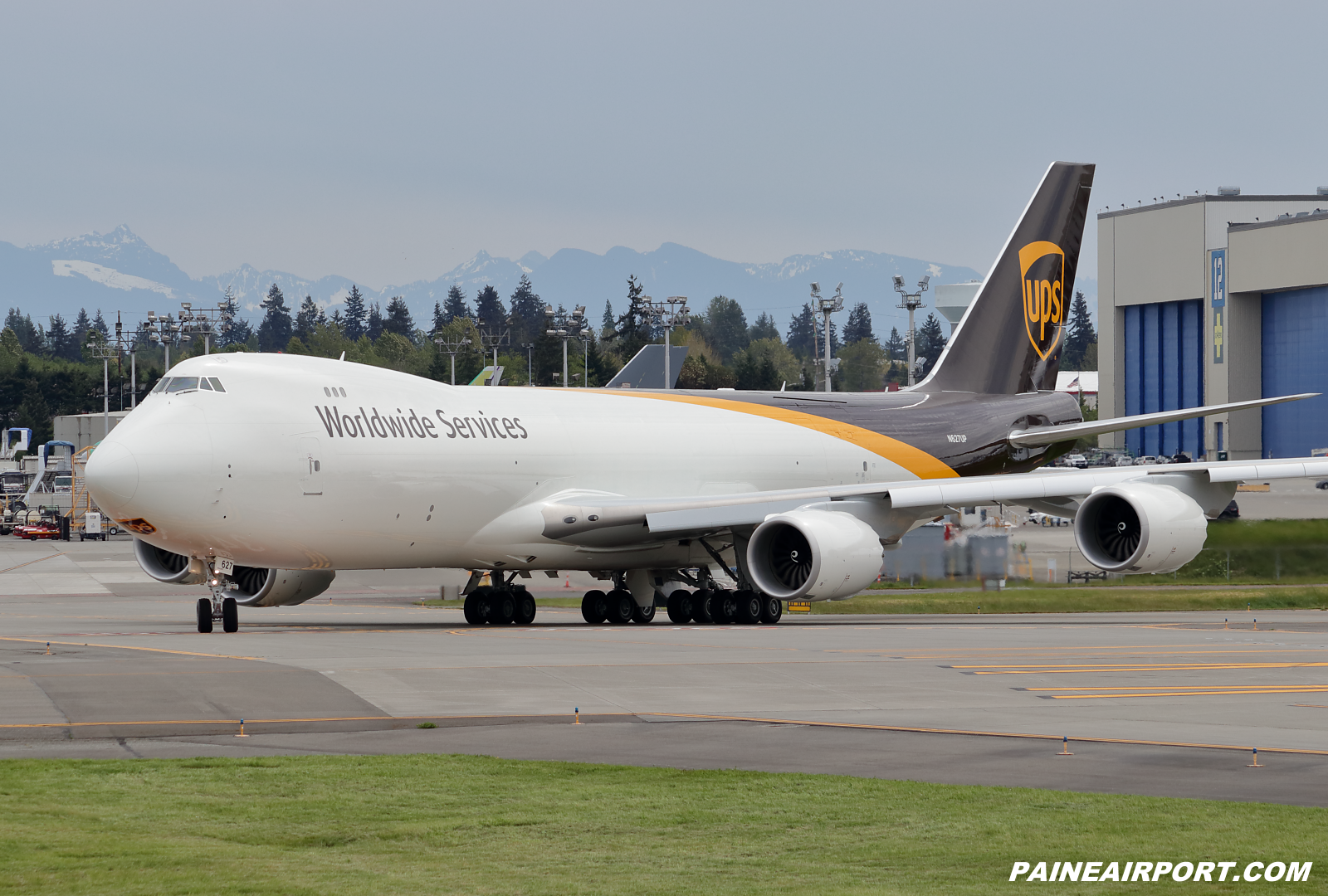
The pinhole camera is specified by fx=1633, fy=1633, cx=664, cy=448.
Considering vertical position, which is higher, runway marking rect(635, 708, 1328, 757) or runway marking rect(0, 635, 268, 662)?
runway marking rect(635, 708, 1328, 757)

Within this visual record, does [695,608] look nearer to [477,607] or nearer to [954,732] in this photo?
[477,607]

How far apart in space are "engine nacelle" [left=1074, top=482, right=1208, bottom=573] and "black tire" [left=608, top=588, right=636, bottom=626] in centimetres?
911

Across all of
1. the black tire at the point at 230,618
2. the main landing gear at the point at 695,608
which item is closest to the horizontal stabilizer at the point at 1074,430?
the main landing gear at the point at 695,608

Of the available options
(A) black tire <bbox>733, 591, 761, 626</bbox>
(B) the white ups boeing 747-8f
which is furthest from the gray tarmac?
(A) black tire <bbox>733, 591, 761, 626</bbox>

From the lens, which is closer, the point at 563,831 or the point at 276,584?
the point at 563,831

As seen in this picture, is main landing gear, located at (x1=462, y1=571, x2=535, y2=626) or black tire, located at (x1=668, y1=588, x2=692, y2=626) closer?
main landing gear, located at (x1=462, y1=571, x2=535, y2=626)

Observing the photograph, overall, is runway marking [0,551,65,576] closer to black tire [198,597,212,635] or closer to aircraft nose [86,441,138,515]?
black tire [198,597,212,635]

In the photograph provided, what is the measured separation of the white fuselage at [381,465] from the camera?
25609mm

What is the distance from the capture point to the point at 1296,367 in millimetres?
105875

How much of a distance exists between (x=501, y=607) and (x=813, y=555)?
6.84m

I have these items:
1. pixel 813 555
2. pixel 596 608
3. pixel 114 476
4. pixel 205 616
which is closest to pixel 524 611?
pixel 596 608

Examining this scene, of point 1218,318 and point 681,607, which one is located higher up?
point 1218,318

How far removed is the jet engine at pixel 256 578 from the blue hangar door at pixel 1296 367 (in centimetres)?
8580

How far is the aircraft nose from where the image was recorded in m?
24.9
